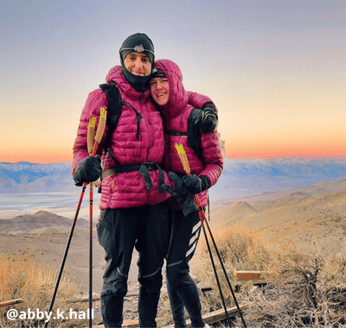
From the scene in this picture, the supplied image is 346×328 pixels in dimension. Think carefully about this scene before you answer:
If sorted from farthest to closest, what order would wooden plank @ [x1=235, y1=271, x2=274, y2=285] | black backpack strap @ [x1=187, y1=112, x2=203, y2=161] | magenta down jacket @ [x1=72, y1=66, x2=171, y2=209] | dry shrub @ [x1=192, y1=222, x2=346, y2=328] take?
wooden plank @ [x1=235, y1=271, x2=274, y2=285] → dry shrub @ [x1=192, y1=222, x2=346, y2=328] → black backpack strap @ [x1=187, y1=112, x2=203, y2=161] → magenta down jacket @ [x1=72, y1=66, x2=171, y2=209]

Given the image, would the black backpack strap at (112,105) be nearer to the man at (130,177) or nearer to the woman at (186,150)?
the man at (130,177)

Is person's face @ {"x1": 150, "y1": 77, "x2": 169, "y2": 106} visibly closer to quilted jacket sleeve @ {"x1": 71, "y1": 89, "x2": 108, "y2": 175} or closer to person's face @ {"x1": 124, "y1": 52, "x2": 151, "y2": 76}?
person's face @ {"x1": 124, "y1": 52, "x2": 151, "y2": 76}

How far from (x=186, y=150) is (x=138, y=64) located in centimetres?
77

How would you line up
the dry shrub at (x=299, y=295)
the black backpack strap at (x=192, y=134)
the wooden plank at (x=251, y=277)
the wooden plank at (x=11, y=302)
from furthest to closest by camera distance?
the wooden plank at (x=251, y=277), the wooden plank at (x=11, y=302), the dry shrub at (x=299, y=295), the black backpack strap at (x=192, y=134)

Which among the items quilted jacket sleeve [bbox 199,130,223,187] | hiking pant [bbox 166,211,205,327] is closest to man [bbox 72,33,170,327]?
hiking pant [bbox 166,211,205,327]

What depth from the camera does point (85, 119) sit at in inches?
108

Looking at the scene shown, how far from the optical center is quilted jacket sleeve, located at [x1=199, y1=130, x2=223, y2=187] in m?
2.97

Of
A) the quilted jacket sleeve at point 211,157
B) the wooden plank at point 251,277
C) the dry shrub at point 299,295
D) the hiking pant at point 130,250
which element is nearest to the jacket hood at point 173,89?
the quilted jacket sleeve at point 211,157

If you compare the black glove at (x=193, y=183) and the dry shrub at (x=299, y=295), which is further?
the dry shrub at (x=299, y=295)

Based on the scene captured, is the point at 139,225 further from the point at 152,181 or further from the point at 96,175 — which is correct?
the point at 96,175

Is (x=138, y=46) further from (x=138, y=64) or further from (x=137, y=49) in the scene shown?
(x=138, y=64)

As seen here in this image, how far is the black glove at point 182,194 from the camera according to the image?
2787 mm

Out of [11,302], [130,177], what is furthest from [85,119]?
[11,302]

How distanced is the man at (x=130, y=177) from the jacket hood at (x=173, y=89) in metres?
0.12
